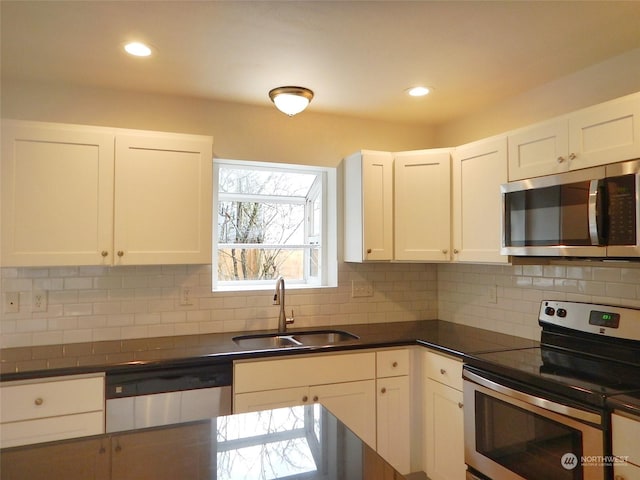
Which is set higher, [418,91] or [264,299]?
[418,91]

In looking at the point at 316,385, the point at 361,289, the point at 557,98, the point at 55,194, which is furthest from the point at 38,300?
the point at 557,98

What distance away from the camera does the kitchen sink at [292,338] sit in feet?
9.01

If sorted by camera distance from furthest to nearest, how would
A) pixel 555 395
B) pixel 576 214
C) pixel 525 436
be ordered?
pixel 576 214 → pixel 525 436 → pixel 555 395

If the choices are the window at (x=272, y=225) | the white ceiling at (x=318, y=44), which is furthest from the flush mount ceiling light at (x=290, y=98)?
the window at (x=272, y=225)

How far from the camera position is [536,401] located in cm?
179

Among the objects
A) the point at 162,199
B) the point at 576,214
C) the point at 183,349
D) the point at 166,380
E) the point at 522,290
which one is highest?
the point at 162,199

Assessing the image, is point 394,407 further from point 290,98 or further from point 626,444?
point 290,98

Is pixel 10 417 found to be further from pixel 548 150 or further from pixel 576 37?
pixel 576 37

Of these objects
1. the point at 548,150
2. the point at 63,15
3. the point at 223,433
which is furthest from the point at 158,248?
the point at 548,150

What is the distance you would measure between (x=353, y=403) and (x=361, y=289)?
0.94 meters

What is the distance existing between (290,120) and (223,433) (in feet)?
7.57

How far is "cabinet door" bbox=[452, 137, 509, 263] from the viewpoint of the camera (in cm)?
248

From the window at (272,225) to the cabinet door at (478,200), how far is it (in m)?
0.91

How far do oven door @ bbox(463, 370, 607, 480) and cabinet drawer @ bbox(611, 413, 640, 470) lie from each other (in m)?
0.04
